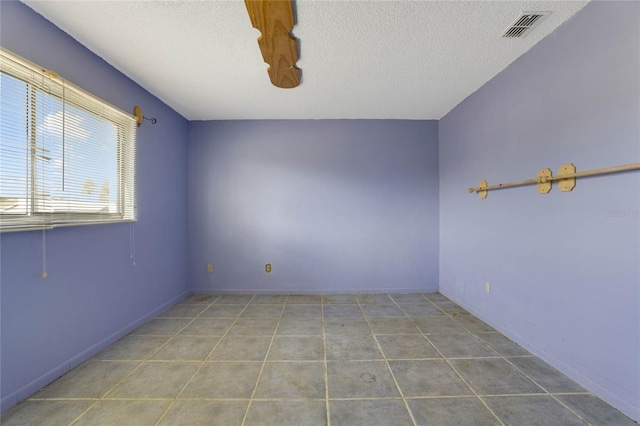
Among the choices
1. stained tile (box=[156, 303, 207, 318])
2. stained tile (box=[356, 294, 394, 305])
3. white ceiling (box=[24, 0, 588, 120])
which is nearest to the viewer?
white ceiling (box=[24, 0, 588, 120])

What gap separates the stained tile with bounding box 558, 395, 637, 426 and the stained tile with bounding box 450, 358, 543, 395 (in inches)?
5.6

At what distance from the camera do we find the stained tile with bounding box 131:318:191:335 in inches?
89.3

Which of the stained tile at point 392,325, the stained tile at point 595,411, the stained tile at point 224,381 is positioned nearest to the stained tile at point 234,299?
the stained tile at point 224,381

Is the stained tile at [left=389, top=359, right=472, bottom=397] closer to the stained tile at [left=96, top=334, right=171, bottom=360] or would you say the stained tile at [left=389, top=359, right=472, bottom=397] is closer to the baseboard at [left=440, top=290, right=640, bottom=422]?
the baseboard at [left=440, top=290, right=640, bottom=422]

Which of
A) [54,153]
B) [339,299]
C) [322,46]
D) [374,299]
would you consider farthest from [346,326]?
[54,153]

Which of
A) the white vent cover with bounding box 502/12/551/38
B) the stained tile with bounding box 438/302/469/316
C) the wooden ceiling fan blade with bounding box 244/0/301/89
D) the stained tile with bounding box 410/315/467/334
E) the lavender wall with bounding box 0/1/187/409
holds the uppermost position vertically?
the white vent cover with bounding box 502/12/551/38

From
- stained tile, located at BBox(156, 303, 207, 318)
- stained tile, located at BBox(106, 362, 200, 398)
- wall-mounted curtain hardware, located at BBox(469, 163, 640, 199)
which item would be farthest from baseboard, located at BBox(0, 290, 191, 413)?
wall-mounted curtain hardware, located at BBox(469, 163, 640, 199)

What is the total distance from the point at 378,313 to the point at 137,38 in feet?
10.2

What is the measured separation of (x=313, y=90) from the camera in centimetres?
253

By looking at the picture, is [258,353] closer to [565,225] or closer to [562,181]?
[565,225]

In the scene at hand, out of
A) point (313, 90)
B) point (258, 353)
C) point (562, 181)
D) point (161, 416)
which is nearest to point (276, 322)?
point (258, 353)

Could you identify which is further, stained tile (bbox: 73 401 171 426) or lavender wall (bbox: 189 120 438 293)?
lavender wall (bbox: 189 120 438 293)

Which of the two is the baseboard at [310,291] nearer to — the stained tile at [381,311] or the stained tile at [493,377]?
the stained tile at [381,311]

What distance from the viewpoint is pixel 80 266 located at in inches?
70.4
